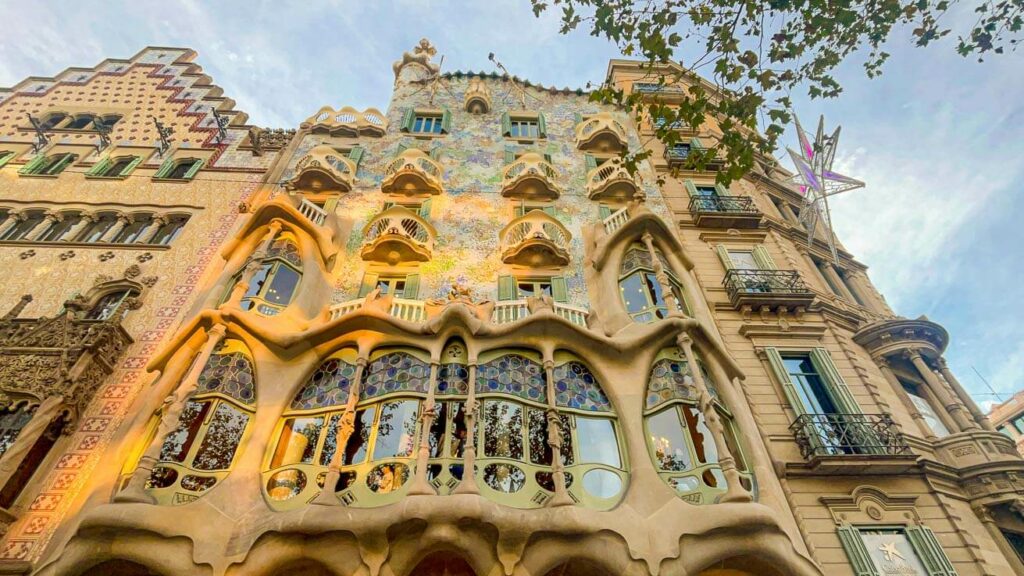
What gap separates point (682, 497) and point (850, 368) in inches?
276

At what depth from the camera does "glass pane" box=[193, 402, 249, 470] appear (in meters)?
9.45

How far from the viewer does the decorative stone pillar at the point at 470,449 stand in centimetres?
837

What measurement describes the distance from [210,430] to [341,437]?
290 centimetres

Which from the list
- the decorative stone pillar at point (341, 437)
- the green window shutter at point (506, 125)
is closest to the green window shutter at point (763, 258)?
the green window shutter at point (506, 125)

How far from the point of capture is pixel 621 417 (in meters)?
10.2

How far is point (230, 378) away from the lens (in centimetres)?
1053

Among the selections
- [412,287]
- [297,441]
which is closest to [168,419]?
[297,441]

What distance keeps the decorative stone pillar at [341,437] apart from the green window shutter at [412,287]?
340cm

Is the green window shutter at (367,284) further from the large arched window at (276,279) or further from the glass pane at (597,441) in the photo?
the glass pane at (597,441)

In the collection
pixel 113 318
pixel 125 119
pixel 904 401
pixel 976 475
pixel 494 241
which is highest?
pixel 125 119

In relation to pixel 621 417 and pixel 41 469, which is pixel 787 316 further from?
pixel 41 469

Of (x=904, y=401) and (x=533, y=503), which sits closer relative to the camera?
(x=533, y=503)

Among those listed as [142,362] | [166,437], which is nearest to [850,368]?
[166,437]

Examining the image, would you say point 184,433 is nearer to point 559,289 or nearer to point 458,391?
point 458,391
